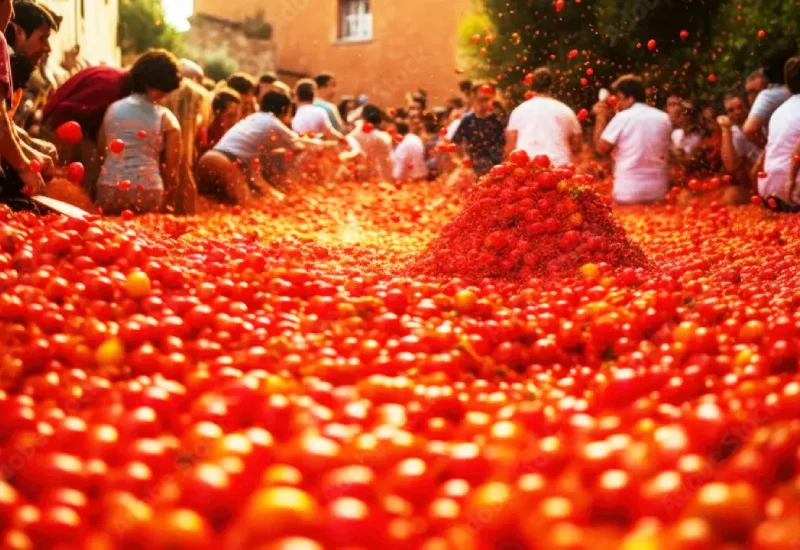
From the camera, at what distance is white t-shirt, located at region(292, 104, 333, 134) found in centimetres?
1300

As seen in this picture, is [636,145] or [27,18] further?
[636,145]

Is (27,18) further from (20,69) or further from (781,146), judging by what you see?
(781,146)

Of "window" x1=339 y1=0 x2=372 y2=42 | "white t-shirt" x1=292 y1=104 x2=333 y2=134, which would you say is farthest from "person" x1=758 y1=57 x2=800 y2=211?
"window" x1=339 y1=0 x2=372 y2=42

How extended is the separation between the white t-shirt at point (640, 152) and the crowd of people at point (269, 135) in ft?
0.05

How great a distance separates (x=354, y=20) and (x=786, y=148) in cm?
2077

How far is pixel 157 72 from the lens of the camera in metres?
8.46

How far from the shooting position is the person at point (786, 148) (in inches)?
340

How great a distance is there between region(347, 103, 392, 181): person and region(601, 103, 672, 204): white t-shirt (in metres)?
4.98

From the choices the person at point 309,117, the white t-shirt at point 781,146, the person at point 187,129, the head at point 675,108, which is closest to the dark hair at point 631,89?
the head at point 675,108

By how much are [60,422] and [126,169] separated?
253 inches

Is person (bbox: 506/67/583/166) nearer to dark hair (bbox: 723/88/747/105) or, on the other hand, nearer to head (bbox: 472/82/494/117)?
head (bbox: 472/82/494/117)

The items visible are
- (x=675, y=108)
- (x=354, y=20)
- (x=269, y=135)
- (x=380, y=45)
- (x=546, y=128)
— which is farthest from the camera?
(x=354, y=20)

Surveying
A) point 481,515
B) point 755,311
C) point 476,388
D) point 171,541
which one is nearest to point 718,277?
point 755,311

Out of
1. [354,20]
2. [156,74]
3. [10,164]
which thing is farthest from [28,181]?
[354,20]
